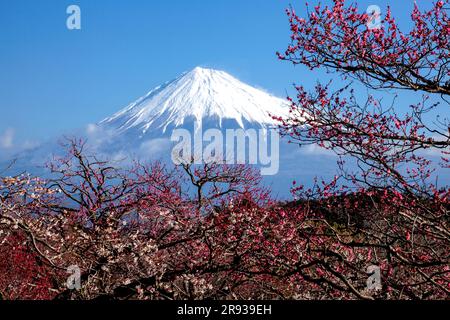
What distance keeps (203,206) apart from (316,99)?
236 inches

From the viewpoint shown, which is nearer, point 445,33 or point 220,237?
point 445,33

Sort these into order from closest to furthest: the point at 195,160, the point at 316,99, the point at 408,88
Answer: the point at 408,88 → the point at 316,99 → the point at 195,160

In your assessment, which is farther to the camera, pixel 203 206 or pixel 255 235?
pixel 203 206

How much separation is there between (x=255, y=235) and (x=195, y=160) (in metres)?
8.46

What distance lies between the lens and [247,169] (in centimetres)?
1794

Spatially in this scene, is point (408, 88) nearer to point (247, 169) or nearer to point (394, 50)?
point (394, 50)
